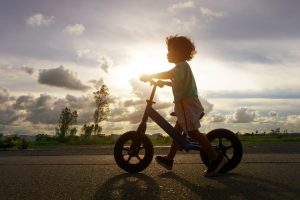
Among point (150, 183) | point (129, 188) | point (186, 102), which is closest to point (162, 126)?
point (186, 102)

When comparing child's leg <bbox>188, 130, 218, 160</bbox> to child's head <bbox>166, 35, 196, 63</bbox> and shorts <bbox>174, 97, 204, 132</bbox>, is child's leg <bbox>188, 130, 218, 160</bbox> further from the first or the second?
child's head <bbox>166, 35, 196, 63</bbox>

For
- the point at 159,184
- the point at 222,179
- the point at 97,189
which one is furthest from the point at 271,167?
the point at 97,189

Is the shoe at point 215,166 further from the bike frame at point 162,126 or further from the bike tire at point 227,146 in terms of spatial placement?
the bike frame at point 162,126

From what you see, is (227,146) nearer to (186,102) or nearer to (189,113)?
(189,113)

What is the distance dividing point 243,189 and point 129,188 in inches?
44.9

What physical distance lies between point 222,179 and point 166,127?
137 cm

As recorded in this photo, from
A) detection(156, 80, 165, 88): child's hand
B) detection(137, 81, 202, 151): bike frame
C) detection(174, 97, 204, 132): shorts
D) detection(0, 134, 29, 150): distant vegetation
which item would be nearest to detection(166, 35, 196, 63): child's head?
detection(156, 80, 165, 88): child's hand

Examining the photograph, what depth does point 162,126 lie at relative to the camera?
6.27 metres

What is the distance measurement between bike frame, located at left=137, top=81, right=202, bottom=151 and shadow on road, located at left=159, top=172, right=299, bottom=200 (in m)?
0.90

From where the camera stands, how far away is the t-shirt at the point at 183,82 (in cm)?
583

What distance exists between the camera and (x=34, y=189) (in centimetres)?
450

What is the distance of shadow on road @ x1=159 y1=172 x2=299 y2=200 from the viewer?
395 cm

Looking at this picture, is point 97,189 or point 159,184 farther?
point 159,184

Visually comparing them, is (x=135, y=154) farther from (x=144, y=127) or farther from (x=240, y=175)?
(x=240, y=175)
